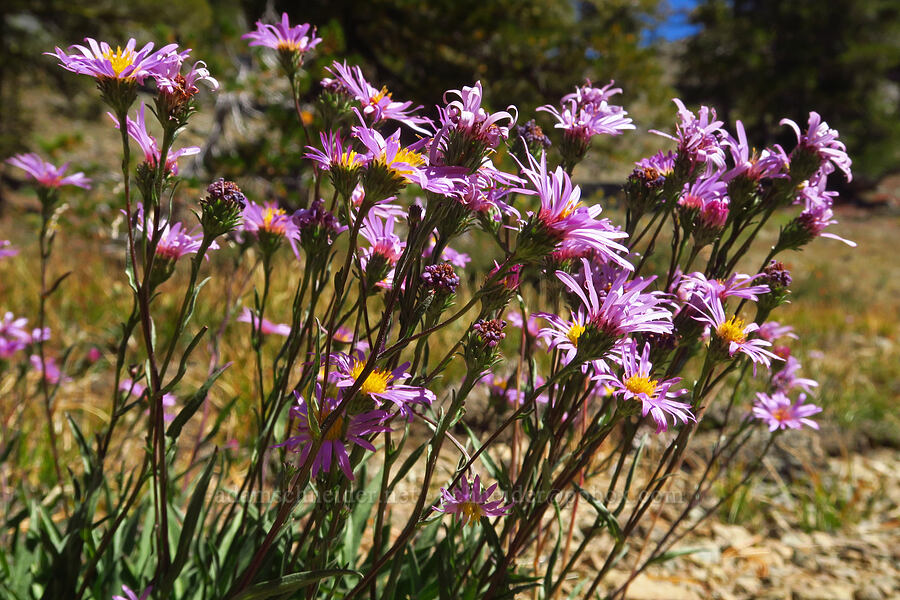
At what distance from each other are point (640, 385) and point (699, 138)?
471 mm

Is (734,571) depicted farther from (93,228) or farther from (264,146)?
(93,228)

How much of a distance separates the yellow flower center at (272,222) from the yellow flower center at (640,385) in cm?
74

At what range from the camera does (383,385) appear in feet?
3.11

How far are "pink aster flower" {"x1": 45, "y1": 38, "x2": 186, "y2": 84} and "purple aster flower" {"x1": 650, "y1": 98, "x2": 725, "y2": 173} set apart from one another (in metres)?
0.81

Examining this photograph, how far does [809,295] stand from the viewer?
7688mm

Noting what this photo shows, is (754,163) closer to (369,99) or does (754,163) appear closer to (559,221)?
(559,221)

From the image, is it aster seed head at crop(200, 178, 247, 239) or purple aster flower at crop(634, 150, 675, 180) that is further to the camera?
purple aster flower at crop(634, 150, 675, 180)

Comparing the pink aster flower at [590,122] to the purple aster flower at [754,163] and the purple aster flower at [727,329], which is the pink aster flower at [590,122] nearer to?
the purple aster flower at [754,163]

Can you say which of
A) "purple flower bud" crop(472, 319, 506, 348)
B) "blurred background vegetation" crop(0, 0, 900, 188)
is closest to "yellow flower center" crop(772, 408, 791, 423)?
"purple flower bud" crop(472, 319, 506, 348)

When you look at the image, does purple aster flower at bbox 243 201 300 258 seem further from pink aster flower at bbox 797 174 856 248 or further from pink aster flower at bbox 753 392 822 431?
pink aster flower at bbox 753 392 822 431

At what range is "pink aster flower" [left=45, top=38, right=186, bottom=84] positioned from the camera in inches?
34.0

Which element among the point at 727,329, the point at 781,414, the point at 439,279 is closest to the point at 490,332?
the point at 439,279

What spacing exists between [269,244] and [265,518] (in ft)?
1.85

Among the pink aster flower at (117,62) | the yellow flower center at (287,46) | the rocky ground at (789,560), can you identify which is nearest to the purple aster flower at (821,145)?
the yellow flower center at (287,46)
